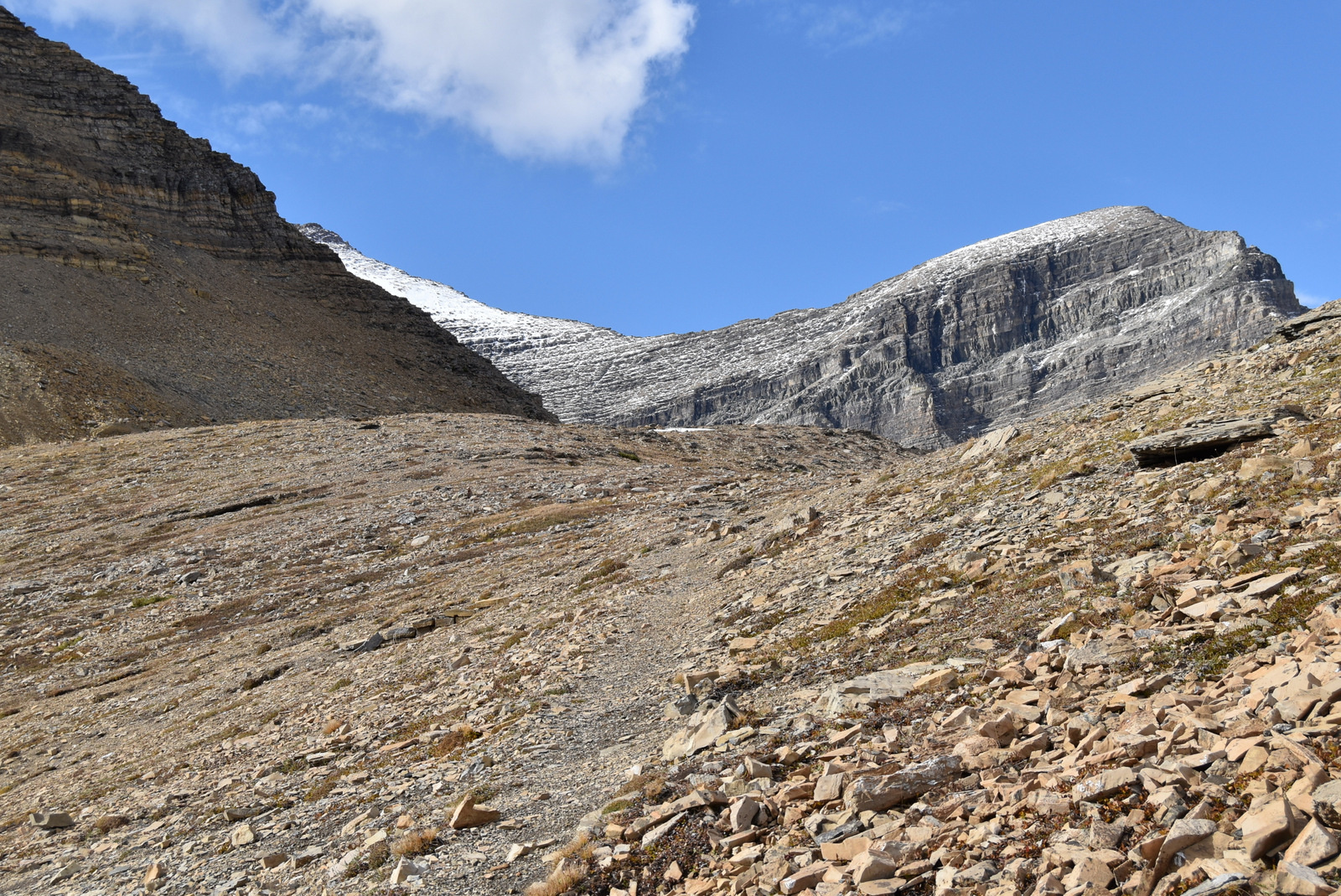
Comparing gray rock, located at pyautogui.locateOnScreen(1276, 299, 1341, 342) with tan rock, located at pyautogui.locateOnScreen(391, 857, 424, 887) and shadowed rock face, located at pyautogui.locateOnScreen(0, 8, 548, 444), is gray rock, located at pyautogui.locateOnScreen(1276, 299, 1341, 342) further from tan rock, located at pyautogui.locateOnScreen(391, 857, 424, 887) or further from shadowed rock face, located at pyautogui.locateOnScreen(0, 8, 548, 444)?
shadowed rock face, located at pyautogui.locateOnScreen(0, 8, 548, 444)

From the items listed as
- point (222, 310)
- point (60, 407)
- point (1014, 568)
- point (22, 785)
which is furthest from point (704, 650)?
point (222, 310)

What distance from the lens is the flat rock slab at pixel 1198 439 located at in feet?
53.1

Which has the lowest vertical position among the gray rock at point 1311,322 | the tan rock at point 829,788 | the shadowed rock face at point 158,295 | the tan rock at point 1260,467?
the tan rock at point 829,788

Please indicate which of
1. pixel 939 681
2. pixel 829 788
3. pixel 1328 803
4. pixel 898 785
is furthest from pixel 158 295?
pixel 1328 803

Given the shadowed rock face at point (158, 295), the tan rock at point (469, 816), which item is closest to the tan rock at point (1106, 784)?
the tan rock at point (469, 816)

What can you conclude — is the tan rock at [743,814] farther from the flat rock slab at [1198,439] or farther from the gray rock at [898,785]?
the flat rock slab at [1198,439]

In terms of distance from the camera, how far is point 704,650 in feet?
52.5

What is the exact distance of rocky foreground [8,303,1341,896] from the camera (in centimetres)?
675

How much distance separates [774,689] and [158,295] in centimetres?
9841

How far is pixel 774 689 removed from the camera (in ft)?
42.0

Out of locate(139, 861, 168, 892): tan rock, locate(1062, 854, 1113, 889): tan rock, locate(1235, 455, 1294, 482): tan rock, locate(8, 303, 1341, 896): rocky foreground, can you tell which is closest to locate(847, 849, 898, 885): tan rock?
locate(8, 303, 1341, 896): rocky foreground

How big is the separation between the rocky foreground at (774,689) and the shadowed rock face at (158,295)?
47215 mm

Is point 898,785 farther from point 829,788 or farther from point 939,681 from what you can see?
point 939,681

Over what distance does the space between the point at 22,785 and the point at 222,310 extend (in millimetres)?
88514
